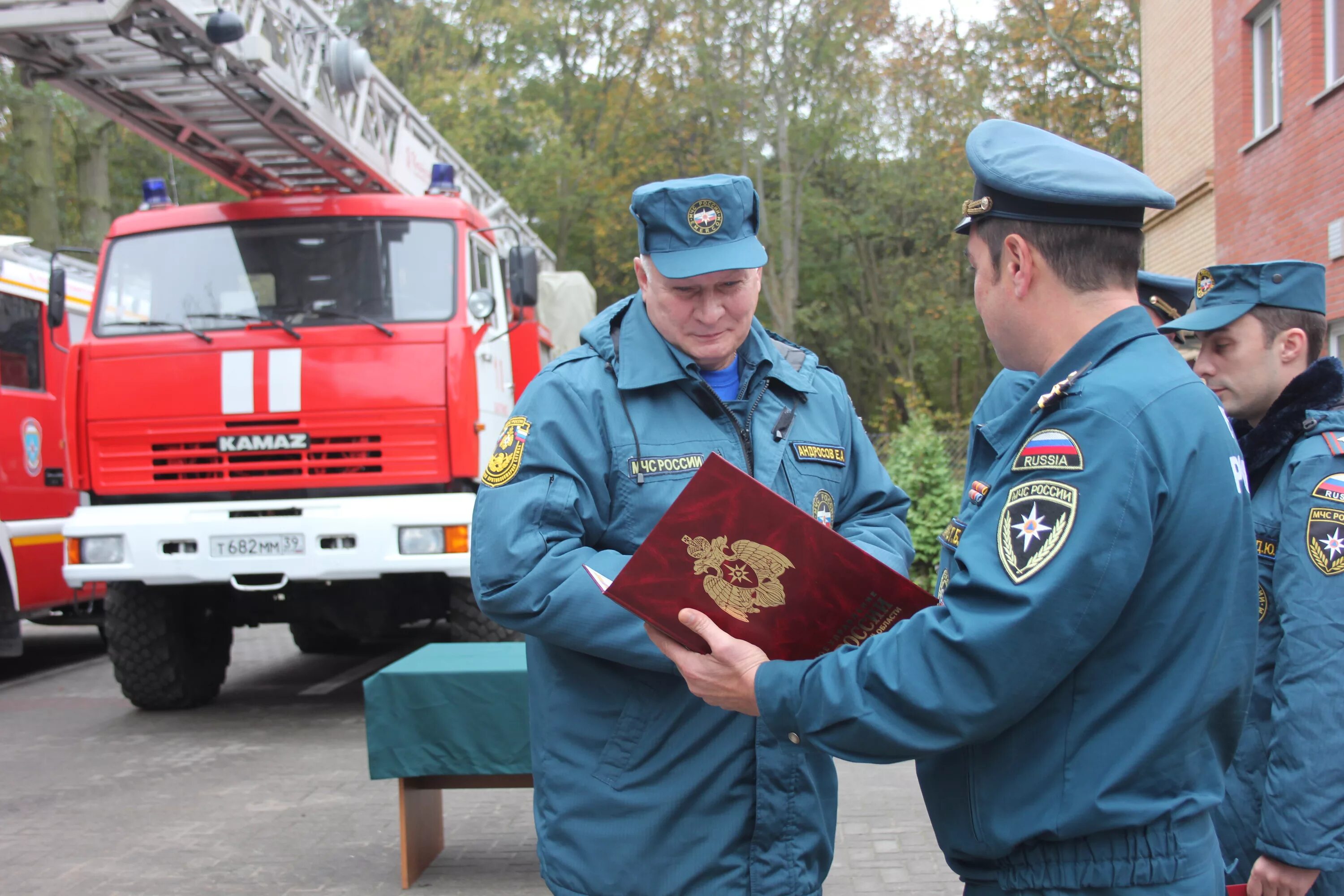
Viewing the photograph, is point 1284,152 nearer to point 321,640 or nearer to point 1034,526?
point 321,640

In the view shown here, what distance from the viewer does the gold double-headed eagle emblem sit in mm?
1688

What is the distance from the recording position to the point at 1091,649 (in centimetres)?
148

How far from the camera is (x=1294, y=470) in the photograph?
7.89ft

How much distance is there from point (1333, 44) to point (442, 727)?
9.70m

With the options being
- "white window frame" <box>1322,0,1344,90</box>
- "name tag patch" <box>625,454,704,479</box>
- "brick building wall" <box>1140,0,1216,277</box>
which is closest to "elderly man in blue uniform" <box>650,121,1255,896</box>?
"name tag patch" <box>625,454,704,479</box>

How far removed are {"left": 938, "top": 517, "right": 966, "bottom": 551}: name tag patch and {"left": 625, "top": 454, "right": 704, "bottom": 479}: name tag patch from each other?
0.51 metres

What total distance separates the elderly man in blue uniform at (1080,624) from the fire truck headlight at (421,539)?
497 centimetres

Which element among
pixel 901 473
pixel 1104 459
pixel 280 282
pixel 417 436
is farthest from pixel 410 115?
pixel 1104 459

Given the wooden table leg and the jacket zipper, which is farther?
the wooden table leg

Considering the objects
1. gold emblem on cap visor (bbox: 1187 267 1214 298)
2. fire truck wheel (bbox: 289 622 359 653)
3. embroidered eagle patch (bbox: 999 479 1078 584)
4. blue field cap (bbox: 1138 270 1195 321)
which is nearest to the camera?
embroidered eagle patch (bbox: 999 479 1078 584)

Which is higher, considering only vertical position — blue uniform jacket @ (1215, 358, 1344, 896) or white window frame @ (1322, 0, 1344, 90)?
white window frame @ (1322, 0, 1344, 90)

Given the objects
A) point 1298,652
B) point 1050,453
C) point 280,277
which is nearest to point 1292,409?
point 1298,652

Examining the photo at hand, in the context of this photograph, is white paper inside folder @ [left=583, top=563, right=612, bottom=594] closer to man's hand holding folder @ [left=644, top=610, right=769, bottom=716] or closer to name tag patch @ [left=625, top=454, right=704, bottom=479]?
man's hand holding folder @ [left=644, top=610, right=769, bottom=716]

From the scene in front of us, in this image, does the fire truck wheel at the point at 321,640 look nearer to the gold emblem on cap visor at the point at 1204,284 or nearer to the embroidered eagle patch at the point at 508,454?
the embroidered eagle patch at the point at 508,454
